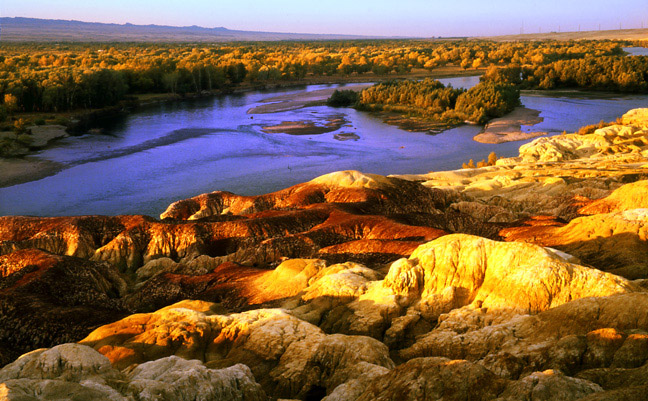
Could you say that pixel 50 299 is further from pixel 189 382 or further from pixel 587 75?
pixel 587 75

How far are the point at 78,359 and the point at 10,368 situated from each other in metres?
1.09

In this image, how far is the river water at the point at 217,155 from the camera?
38.8 metres

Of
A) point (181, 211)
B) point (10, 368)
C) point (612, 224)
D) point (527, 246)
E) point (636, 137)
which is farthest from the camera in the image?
point (636, 137)

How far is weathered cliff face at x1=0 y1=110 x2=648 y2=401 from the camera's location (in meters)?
8.32

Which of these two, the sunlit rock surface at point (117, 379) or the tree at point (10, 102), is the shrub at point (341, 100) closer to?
the tree at point (10, 102)

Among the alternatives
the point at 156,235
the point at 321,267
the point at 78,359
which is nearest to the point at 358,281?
the point at 321,267

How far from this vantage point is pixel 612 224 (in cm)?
1603

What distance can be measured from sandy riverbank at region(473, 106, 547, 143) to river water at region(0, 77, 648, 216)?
132 centimetres

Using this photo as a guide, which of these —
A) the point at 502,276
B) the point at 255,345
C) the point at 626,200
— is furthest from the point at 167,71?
the point at 502,276

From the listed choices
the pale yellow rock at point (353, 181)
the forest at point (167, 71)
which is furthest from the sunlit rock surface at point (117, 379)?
the forest at point (167, 71)

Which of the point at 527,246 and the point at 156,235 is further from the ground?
the point at 527,246

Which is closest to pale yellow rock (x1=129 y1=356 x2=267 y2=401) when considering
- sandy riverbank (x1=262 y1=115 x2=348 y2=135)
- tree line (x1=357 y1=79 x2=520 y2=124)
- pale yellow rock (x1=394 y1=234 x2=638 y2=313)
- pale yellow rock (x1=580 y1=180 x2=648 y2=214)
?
pale yellow rock (x1=394 y1=234 x2=638 y2=313)

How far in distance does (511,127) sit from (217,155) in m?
30.7

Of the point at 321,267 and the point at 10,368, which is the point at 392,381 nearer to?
the point at 10,368
